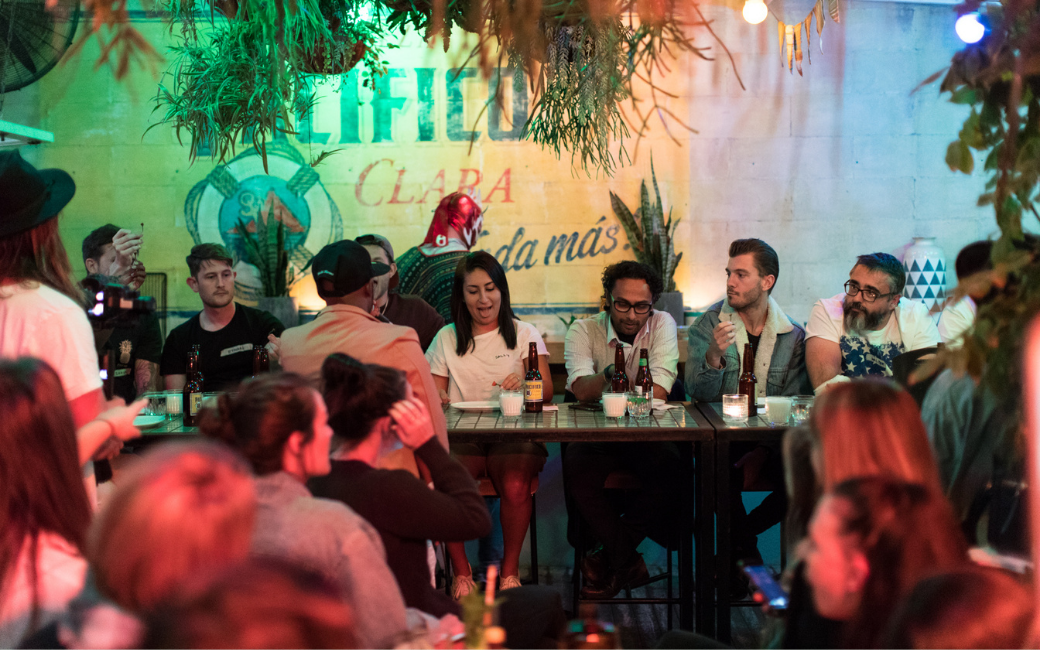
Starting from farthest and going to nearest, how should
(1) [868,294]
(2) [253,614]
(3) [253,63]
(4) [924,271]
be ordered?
(4) [924,271] → (1) [868,294] → (3) [253,63] → (2) [253,614]

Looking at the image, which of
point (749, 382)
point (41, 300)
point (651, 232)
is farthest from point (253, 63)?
point (651, 232)

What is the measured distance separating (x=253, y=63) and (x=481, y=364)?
1.59 metres

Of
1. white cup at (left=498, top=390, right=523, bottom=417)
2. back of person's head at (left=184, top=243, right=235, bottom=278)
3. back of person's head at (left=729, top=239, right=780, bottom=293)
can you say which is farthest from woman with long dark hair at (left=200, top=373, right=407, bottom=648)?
back of person's head at (left=729, top=239, right=780, bottom=293)

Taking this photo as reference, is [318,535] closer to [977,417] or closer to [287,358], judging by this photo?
[287,358]

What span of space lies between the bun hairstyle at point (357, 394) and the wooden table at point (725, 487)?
1252mm

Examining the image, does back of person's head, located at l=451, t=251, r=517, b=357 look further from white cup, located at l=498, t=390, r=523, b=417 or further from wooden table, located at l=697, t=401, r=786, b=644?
wooden table, located at l=697, t=401, r=786, b=644

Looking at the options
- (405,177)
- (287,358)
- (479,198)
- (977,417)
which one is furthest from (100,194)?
(977,417)

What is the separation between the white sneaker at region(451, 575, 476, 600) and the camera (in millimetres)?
3094

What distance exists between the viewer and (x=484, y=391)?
3588 millimetres

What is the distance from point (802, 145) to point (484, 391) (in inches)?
123

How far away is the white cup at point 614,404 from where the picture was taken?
9.59ft

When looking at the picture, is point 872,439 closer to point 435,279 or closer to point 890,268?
point 890,268

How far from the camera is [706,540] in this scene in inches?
109

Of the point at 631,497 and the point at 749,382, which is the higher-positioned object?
the point at 749,382
